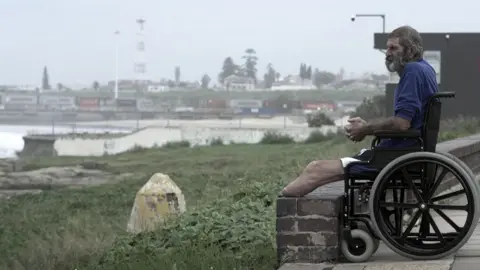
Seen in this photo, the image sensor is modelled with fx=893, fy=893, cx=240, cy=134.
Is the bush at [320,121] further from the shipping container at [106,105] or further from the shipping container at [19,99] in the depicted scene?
the shipping container at [19,99]

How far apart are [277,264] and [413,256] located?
960mm

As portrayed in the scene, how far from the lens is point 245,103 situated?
155 meters

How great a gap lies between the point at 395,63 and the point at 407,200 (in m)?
0.97

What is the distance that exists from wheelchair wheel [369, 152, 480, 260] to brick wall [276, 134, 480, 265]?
11.2 inches

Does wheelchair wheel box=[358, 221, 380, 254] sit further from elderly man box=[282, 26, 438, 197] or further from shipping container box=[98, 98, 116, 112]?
shipping container box=[98, 98, 116, 112]

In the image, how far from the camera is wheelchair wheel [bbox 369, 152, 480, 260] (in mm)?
6094

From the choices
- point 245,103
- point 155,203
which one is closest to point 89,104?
point 245,103

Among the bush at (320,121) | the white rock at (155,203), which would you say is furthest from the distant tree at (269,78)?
the white rock at (155,203)

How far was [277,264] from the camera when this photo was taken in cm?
639

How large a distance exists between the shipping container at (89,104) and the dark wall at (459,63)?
10500cm

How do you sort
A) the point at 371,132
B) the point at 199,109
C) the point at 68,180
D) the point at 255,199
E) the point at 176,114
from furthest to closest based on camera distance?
the point at 199,109, the point at 176,114, the point at 68,180, the point at 255,199, the point at 371,132

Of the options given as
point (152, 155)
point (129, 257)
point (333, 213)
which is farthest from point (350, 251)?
point (152, 155)

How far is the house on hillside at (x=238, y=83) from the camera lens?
169m

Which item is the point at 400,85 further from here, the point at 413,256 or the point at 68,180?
the point at 68,180
